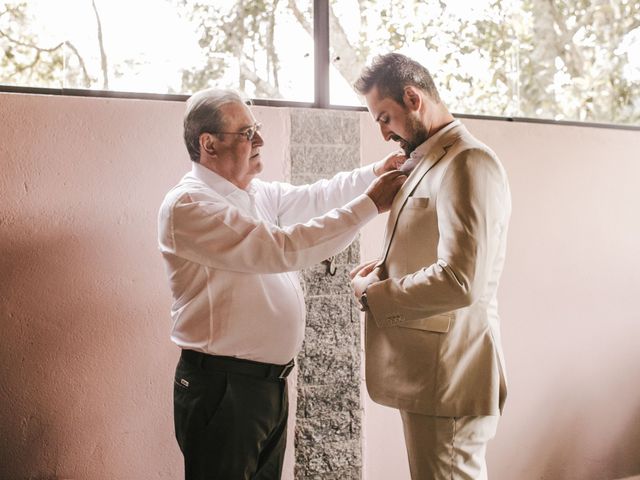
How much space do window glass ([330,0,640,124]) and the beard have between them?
0.99 meters

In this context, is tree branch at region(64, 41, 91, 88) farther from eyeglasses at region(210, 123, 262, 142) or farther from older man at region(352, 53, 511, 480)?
older man at region(352, 53, 511, 480)

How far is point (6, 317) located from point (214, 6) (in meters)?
1.47

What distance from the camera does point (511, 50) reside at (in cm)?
326

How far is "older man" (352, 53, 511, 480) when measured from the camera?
1.68m

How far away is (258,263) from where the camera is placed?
6.52 ft

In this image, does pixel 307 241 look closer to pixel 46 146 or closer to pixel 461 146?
pixel 461 146

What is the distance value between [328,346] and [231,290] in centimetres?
83

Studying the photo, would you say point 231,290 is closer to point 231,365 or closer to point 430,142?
point 231,365

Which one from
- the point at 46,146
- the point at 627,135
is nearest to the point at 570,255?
the point at 627,135

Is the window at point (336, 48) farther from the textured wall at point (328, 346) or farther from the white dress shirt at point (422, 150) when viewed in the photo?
the white dress shirt at point (422, 150)

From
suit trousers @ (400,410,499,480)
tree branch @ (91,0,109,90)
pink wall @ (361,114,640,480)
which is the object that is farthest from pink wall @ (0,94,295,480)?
pink wall @ (361,114,640,480)

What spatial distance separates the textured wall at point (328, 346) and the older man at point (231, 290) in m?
0.57

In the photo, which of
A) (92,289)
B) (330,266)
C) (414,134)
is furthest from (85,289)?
(414,134)

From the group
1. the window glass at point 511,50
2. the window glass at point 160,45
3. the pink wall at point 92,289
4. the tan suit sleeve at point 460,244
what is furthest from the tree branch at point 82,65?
the tan suit sleeve at point 460,244
